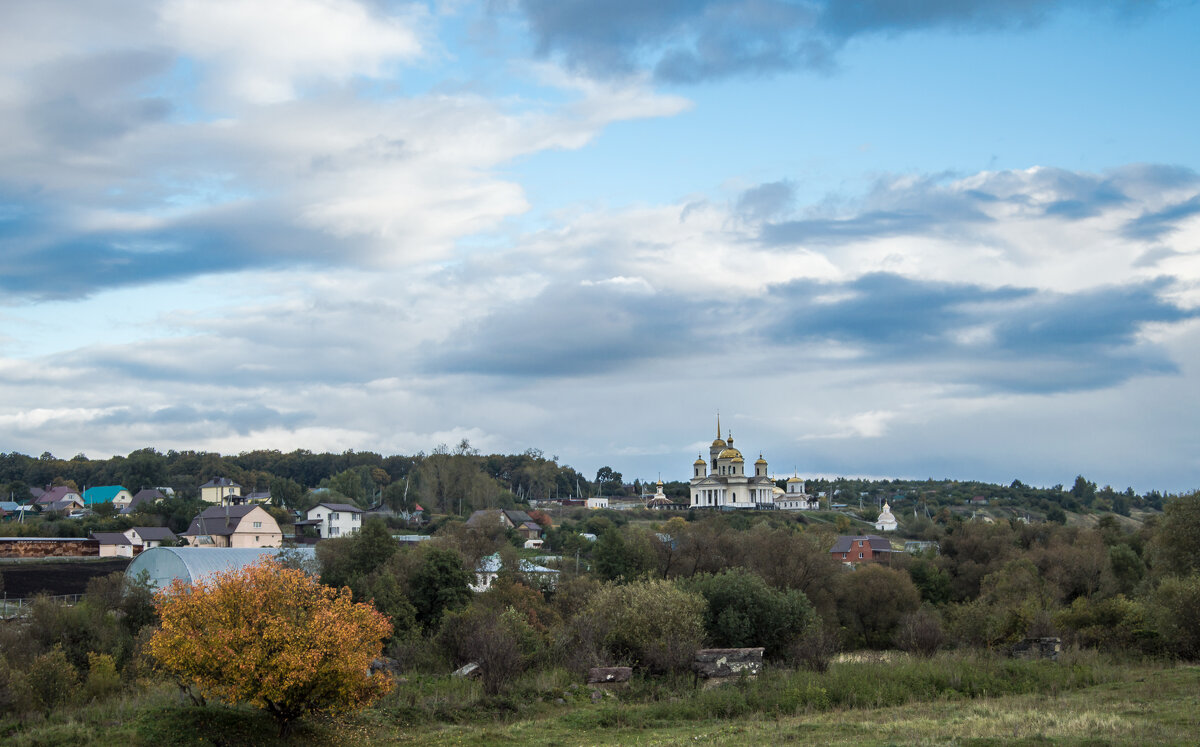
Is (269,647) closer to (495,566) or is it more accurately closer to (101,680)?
(101,680)

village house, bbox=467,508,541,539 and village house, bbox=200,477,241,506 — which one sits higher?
village house, bbox=200,477,241,506

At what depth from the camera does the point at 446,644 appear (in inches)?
1021

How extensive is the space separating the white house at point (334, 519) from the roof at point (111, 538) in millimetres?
20733

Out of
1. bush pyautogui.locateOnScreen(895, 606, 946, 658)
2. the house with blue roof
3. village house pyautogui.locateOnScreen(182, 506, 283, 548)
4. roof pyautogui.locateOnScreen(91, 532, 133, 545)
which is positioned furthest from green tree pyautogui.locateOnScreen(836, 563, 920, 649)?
the house with blue roof

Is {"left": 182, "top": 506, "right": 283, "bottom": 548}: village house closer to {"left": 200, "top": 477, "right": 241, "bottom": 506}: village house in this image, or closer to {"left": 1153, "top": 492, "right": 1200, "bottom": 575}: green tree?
{"left": 200, "top": 477, "right": 241, "bottom": 506}: village house

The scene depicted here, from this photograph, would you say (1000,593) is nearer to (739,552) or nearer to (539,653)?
(739,552)

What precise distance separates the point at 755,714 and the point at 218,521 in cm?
6354

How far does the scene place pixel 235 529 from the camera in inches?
2781

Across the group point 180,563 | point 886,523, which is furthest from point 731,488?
point 180,563

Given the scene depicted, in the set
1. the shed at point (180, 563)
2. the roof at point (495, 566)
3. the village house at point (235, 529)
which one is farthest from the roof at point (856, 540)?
the shed at point (180, 563)

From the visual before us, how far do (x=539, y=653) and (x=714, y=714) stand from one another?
6134mm

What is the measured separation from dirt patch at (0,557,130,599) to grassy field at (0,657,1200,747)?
30308 millimetres

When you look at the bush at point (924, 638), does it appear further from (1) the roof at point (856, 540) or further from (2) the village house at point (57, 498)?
(2) the village house at point (57, 498)

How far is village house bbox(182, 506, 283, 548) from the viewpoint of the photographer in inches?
2758
